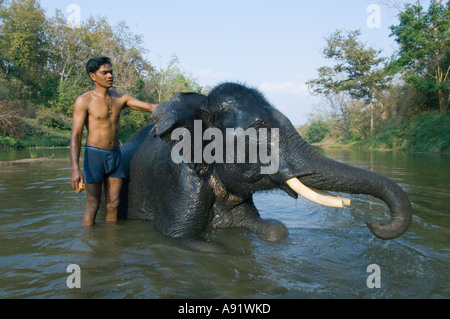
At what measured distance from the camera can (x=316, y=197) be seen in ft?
9.23

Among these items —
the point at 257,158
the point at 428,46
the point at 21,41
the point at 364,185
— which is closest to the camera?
the point at 364,185

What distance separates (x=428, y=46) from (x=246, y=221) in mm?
25026

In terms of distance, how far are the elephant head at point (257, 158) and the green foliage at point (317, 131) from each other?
2826 inches

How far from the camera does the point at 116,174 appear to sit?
4066mm

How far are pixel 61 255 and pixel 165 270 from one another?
1048mm

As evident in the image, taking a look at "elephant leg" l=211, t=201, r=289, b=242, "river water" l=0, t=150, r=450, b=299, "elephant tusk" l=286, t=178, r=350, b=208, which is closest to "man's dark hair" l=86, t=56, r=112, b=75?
"river water" l=0, t=150, r=450, b=299

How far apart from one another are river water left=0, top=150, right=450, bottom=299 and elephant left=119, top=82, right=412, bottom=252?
209 millimetres

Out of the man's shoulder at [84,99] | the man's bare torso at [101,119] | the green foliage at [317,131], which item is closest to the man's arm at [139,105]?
the man's bare torso at [101,119]

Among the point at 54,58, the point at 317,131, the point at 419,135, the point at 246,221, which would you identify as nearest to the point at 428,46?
the point at 419,135

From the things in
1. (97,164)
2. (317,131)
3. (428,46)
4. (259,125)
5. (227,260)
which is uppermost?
(428,46)

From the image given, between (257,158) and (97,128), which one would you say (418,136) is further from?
(97,128)

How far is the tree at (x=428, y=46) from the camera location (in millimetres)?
22859
